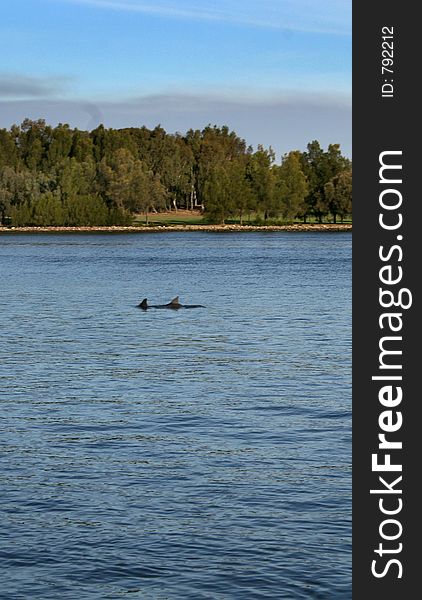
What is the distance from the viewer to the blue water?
1639 cm

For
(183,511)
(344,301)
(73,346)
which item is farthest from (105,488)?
(344,301)

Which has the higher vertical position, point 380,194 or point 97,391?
point 380,194

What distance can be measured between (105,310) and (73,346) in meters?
18.3

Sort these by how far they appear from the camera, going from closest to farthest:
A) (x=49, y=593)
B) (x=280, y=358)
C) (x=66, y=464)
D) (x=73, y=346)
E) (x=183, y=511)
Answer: (x=49, y=593), (x=183, y=511), (x=66, y=464), (x=280, y=358), (x=73, y=346)

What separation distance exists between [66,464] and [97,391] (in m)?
9.15

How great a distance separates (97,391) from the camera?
31.4 metres

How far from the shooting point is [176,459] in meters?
22.5

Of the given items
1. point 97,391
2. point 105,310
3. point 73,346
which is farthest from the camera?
point 105,310

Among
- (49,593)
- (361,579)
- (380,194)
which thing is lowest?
(49,593)

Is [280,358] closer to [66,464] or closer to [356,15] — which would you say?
[66,464]

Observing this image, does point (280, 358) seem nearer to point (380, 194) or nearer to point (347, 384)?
point (347, 384)

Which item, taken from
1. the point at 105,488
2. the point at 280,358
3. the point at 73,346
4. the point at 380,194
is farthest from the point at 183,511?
the point at 73,346

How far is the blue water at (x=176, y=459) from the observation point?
53.8 ft

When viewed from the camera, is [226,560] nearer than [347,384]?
Yes
